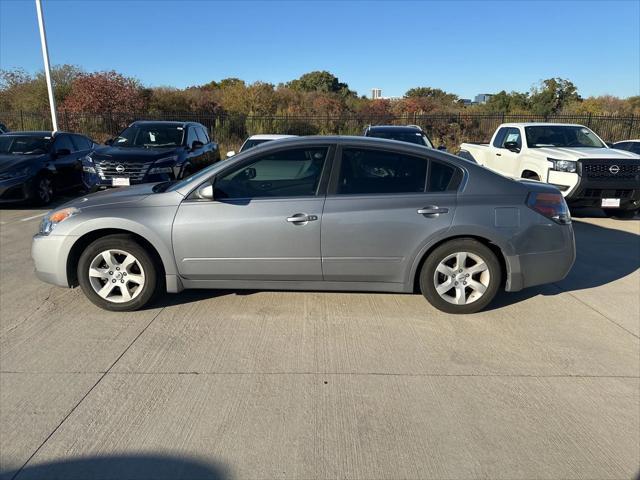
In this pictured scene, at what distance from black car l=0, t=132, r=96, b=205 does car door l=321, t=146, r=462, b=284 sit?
7861 mm

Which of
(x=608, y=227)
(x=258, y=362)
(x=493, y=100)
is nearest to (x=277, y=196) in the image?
(x=258, y=362)

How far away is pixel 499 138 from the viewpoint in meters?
10.8

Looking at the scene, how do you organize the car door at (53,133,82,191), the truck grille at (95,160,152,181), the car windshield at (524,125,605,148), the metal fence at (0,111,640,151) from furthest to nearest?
1. the metal fence at (0,111,640,151)
2. the car door at (53,133,82,191)
3. the car windshield at (524,125,605,148)
4. the truck grille at (95,160,152,181)

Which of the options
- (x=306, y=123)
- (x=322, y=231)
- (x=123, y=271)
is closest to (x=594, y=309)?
(x=322, y=231)

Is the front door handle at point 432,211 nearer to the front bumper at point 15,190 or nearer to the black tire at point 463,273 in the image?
the black tire at point 463,273

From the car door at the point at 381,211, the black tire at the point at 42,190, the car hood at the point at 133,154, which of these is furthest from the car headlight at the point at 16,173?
the car door at the point at 381,211

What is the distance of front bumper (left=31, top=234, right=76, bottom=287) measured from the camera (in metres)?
4.26

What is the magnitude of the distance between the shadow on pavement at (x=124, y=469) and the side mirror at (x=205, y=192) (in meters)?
2.24

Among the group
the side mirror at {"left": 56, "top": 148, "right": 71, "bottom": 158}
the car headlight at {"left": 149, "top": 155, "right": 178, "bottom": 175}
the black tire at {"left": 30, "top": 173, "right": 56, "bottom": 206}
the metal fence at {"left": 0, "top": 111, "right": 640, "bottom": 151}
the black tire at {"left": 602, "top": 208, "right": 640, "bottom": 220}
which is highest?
the metal fence at {"left": 0, "top": 111, "right": 640, "bottom": 151}

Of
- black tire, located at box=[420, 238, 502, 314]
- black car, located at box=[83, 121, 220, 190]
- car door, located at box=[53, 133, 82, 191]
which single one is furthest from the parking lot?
car door, located at box=[53, 133, 82, 191]

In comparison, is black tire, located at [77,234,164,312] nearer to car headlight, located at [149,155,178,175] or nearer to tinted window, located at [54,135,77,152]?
car headlight, located at [149,155,178,175]

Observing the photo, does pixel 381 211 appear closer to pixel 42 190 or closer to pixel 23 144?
pixel 42 190

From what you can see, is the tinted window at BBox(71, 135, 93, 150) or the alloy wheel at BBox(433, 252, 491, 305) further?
the tinted window at BBox(71, 135, 93, 150)

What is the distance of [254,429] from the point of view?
108 inches
